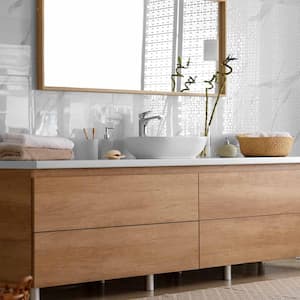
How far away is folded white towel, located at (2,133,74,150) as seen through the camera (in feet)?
12.4

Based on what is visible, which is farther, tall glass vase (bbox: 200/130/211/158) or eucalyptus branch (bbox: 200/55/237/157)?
eucalyptus branch (bbox: 200/55/237/157)

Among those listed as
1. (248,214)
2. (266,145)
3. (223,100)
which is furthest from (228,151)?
(248,214)

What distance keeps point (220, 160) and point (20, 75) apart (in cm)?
115

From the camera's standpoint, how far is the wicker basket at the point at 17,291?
2.65 meters

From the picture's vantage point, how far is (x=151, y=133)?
4.71 metres

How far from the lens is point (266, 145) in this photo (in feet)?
15.1

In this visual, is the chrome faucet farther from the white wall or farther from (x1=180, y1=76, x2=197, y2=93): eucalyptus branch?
(x1=180, y1=76, x2=197, y2=93): eucalyptus branch

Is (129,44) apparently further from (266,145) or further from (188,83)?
(266,145)

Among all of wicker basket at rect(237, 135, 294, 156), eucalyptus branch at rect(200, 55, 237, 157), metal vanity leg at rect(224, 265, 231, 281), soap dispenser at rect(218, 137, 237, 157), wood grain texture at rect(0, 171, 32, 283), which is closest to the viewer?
wood grain texture at rect(0, 171, 32, 283)

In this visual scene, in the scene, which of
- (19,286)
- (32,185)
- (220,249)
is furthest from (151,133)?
(19,286)

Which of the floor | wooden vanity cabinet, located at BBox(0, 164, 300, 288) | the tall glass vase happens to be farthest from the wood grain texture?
the tall glass vase

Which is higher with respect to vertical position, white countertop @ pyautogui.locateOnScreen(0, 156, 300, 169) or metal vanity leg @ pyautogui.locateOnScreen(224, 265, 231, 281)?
white countertop @ pyautogui.locateOnScreen(0, 156, 300, 169)

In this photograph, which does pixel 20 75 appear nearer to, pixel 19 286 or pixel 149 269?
pixel 149 269

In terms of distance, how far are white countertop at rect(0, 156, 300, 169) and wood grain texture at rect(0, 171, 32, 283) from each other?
5cm
